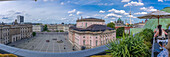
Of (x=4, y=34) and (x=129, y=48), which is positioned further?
(x=4, y=34)

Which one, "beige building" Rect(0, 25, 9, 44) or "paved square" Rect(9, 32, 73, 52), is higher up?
"beige building" Rect(0, 25, 9, 44)

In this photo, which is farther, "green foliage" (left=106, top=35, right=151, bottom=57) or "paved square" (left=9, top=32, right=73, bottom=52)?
"paved square" (left=9, top=32, right=73, bottom=52)

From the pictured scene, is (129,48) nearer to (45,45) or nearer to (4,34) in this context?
(45,45)

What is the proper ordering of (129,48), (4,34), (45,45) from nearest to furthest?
(129,48) < (45,45) < (4,34)

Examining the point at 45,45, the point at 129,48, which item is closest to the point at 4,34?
the point at 45,45

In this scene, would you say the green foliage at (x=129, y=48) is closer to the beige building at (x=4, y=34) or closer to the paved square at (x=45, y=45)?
the paved square at (x=45, y=45)

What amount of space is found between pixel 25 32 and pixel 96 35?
63.5 ft

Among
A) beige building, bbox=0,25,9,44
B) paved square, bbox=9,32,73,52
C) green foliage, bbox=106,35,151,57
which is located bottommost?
paved square, bbox=9,32,73,52

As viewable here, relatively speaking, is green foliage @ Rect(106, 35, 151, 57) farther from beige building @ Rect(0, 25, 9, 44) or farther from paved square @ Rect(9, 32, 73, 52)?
beige building @ Rect(0, 25, 9, 44)

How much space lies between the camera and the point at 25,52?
202cm

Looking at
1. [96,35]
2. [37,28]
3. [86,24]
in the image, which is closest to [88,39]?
[96,35]

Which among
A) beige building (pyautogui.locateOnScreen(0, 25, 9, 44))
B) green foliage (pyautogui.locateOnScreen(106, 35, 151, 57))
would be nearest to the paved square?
beige building (pyautogui.locateOnScreen(0, 25, 9, 44))

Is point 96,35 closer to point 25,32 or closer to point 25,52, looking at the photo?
point 25,52

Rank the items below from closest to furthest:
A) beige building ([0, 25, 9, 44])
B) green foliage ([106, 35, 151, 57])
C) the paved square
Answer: green foliage ([106, 35, 151, 57]), the paved square, beige building ([0, 25, 9, 44])
